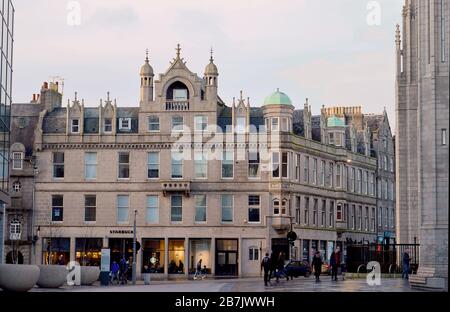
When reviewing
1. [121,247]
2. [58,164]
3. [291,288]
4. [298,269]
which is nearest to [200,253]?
[121,247]

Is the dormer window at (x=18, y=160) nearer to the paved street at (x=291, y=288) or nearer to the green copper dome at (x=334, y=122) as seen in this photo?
the green copper dome at (x=334, y=122)

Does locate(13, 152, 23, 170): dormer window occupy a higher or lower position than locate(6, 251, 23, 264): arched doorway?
higher

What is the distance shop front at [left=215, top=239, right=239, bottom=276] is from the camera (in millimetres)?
90875

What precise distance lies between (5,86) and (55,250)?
36.9m

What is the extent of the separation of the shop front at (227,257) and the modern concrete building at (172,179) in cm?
9

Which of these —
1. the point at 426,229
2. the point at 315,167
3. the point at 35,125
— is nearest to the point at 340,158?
the point at 315,167

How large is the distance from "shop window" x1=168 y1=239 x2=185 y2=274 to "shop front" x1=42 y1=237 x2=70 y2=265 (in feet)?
31.9

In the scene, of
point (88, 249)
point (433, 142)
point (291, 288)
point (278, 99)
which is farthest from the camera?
point (278, 99)

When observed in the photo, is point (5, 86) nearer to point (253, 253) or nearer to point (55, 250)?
point (55, 250)

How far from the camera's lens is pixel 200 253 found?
92.0 m

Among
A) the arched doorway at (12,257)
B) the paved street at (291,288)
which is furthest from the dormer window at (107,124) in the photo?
the paved street at (291,288)

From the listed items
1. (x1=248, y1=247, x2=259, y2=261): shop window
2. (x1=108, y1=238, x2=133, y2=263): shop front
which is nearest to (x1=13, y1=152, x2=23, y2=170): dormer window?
(x1=108, y1=238, x2=133, y2=263): shop front

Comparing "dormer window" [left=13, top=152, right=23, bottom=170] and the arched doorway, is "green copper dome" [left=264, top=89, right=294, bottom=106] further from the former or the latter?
the arched doorway

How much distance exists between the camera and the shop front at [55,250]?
304 feet
